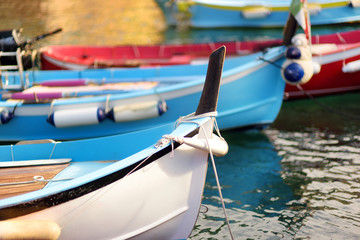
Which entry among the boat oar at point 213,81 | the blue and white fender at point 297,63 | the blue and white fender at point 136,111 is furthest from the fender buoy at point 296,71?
the boat oar at point 213,81

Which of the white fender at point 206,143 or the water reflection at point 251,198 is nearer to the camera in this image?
the white fender at point 206,143

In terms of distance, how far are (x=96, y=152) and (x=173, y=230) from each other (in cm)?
157

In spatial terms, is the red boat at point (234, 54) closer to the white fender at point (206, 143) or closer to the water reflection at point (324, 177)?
the water reflection at point (324, 177)

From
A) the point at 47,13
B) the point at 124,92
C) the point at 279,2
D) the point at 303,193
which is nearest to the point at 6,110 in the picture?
the point at 124,92

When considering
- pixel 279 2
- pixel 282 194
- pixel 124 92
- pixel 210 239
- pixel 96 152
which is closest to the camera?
pixel 210 239

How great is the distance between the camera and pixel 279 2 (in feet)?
67.2

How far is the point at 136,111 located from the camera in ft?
26.5

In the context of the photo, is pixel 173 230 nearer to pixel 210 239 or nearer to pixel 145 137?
pixel 210 239

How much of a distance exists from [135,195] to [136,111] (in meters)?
3.61

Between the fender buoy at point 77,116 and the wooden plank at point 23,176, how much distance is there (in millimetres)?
2292

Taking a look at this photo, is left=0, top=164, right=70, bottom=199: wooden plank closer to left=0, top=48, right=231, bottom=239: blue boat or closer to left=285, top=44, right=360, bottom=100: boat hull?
left=0, top=48, right=231, bottom=239: blue boat

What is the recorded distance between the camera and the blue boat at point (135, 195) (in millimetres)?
4398

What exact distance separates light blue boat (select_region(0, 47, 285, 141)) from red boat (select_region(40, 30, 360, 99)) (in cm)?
203

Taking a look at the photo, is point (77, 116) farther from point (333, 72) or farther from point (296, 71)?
point (333, 72)
